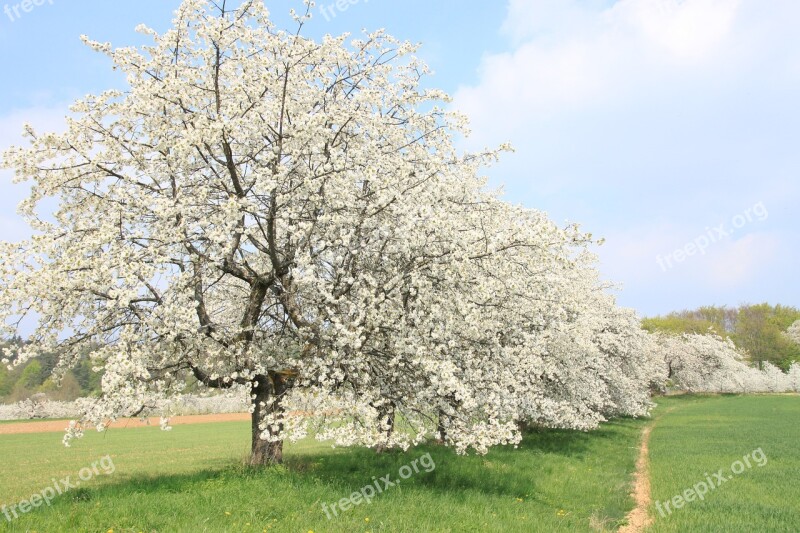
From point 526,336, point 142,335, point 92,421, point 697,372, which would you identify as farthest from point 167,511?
point 697,372

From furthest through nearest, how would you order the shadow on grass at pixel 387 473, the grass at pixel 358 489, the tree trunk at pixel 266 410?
the tree trunk at pixel 266 410, the shadow on grass at pixel 387 473, the grass at pixel 358 489

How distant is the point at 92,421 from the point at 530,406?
43.8ft

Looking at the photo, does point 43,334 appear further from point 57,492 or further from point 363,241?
point 363,241

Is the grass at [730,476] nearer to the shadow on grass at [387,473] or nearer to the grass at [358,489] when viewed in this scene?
the grass at [358,489]

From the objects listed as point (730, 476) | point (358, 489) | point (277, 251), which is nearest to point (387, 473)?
point (358, 489)

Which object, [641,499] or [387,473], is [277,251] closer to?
[387,473]

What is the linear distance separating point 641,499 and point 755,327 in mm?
132201

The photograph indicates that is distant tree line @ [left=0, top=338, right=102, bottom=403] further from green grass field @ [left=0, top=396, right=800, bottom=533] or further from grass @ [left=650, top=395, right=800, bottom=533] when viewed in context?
grass @ [left=650, top=395, right=800, bottom=533]

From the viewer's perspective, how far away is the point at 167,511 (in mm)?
10500

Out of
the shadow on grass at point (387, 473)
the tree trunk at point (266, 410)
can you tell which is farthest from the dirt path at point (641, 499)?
the tree trunk at point (266, 410)

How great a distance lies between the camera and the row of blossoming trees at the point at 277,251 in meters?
11.6

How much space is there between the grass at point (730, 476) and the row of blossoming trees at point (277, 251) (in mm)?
4955

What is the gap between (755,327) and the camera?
126 meters

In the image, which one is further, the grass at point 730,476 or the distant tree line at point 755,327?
the distant tree line at point 755,327
